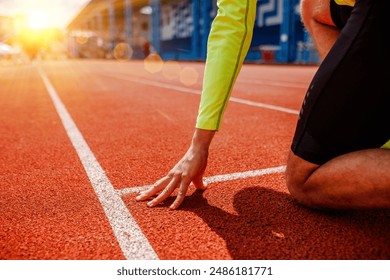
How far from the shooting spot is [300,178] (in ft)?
4.76

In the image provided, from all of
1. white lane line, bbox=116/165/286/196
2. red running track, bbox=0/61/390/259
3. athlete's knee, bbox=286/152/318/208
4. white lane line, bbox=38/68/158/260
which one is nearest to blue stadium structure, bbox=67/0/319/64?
red running track, bbox=0/61/390/259

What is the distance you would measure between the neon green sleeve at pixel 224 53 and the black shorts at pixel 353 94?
324mm

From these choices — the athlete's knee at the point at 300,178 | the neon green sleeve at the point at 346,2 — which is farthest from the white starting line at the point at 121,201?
the neon green sleeve at the point at 346,2

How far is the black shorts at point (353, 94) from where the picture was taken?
4.07 ft

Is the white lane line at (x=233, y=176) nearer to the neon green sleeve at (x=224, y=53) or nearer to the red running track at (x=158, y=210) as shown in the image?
the red running track at (x=158, y=210)

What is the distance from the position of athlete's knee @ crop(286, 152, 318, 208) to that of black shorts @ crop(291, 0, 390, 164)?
0.11 ft

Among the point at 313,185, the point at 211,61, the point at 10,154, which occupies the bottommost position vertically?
the point at 10,154

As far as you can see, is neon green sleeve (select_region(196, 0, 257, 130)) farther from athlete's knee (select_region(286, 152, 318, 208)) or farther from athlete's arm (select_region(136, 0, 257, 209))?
athlete's knee (select_region(286, 152, 318, 208))

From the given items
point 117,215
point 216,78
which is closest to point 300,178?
point 216,78

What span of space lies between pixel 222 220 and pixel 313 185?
0.37 meters

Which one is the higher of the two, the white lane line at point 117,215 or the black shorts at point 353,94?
the black shorts at point 353,94

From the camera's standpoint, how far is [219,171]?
2.04 metres
